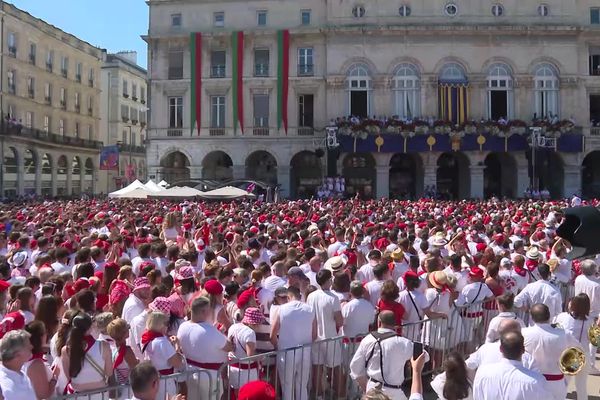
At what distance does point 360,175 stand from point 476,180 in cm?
821

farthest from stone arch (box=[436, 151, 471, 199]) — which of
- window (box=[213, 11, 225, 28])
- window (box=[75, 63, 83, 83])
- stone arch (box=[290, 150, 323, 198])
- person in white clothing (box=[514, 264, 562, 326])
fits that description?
person in white clothing (box=[514, 264, 562, 326])

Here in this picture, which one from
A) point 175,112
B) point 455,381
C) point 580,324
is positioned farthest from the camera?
point 175,112

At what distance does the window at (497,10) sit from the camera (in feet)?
147

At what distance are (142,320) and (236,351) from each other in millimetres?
1204

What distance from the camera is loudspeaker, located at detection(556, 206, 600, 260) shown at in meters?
5.74

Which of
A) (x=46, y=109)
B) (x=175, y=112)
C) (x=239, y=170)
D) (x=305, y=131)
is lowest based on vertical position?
(x=239, y=170)

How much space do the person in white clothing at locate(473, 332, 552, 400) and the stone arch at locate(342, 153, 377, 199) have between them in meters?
41.2

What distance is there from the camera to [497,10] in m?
44.9

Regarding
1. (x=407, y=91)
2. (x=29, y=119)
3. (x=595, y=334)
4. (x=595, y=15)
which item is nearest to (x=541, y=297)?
(x=595, y=334)

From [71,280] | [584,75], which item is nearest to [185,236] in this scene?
[71,280]

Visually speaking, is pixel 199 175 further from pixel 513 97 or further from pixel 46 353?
pixel 46 353

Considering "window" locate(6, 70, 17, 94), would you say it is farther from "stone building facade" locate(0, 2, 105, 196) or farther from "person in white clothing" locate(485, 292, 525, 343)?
"person in white clothing" locate(485, 292, 525, 343)

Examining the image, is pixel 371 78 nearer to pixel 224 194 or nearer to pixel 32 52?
pixel 224 194

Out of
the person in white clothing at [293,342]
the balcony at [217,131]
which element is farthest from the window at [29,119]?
the person in white clothing at [293,342]
